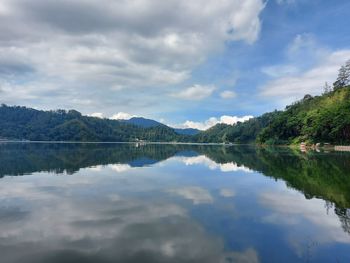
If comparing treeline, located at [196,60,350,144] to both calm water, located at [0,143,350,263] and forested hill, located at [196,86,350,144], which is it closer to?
forested hill, located at [196,86,350,144]

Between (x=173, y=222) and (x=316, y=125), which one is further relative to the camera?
(x=316, y=125)

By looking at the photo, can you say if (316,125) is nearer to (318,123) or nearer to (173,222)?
(318,123)

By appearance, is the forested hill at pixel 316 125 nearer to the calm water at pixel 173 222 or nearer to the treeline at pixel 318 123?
the treeline at pixel 318 123

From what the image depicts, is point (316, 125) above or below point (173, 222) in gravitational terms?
above

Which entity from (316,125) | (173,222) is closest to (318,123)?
(316,125)

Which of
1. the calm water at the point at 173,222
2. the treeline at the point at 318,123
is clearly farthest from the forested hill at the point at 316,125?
the calm water at the point at 173,222

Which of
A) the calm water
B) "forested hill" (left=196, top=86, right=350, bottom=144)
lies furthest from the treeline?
the calm water

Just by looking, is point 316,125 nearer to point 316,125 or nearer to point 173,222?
point 316,125

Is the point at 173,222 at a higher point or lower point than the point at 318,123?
lower

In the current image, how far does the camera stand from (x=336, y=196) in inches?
845

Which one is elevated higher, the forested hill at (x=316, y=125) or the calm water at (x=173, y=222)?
the forested hill at (x=316, y=125)

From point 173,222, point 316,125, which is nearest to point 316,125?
point 316,125

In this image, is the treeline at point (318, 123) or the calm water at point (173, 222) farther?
the treeline at point (318, 123)

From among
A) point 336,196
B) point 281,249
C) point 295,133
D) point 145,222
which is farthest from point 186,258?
point 295,133
